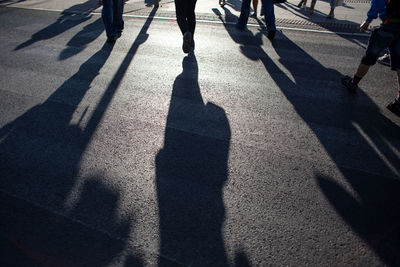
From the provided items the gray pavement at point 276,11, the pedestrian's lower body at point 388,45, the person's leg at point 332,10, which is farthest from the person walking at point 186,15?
the person's leg at point 332,10

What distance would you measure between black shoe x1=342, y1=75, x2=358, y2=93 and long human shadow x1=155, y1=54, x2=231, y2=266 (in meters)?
2.24

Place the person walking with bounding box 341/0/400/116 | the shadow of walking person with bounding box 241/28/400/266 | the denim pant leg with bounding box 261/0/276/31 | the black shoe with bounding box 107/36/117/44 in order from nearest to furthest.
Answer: the shadow of walking person with bounding box 241/28/400/266
the person walking with bounding box 341/0/400/116
the denim pant leg with bounding box 261/0/276/31
the black shoe with bounding box 107/36/117/44

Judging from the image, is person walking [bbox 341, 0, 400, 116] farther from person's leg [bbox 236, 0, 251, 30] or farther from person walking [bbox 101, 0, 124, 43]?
person walking [bbox 101, 0, 124, 43]

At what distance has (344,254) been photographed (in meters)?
2.01

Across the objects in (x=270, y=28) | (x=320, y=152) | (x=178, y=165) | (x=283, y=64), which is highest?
(x=270, y=28)

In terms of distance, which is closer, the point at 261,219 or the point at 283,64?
the point at 261,219

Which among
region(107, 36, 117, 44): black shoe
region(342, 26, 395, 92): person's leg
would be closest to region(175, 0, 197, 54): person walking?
region(107, 36, 117, 44): black shoe

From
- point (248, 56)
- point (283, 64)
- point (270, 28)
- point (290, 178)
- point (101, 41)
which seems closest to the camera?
point (290, 178)

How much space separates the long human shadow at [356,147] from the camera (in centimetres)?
222

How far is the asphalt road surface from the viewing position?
2.11m

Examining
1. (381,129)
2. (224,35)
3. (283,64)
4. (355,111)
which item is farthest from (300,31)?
(381,129)

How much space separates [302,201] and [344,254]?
1.84 ft

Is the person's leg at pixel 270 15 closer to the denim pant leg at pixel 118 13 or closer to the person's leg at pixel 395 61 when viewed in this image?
the person's leg at pixel 395 61

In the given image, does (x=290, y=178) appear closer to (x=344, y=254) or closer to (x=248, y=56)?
(x=344, y=254)
